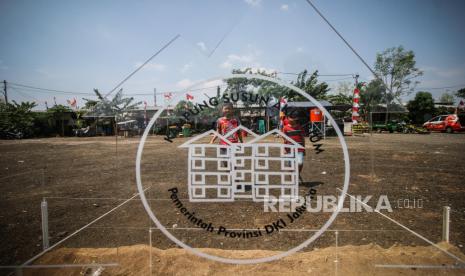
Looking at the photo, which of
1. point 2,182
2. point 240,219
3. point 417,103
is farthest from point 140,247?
point 417,103

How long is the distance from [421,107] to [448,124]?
9.07 m

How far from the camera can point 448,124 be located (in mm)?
21297

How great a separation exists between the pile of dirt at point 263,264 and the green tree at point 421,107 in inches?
1253

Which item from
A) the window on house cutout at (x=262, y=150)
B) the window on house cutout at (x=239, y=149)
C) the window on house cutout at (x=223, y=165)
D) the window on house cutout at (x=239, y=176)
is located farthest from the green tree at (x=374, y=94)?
the window on house cutout at (x=223, y=165)

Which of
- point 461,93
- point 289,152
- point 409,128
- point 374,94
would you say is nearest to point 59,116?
point 289,152

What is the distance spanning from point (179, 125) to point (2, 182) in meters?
6.85

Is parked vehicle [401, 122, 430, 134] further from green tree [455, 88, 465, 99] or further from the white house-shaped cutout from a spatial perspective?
green tree [455, 88, 465, 99]

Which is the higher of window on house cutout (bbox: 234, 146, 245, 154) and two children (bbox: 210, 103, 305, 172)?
two children (bbox: 210, 103, 305, 172)

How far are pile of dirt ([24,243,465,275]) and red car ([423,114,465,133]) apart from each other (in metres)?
24.7

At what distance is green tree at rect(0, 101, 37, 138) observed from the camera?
22.5m

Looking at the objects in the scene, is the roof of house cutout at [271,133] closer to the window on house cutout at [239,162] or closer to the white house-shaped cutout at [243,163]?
the white house-shaped cutout at [243,163]

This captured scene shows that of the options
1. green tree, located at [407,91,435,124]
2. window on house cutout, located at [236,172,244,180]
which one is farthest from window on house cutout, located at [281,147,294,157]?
green tree, located at [407,91,435,124]

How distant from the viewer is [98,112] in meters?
3.04

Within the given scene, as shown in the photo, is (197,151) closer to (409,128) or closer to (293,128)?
(293,128)
